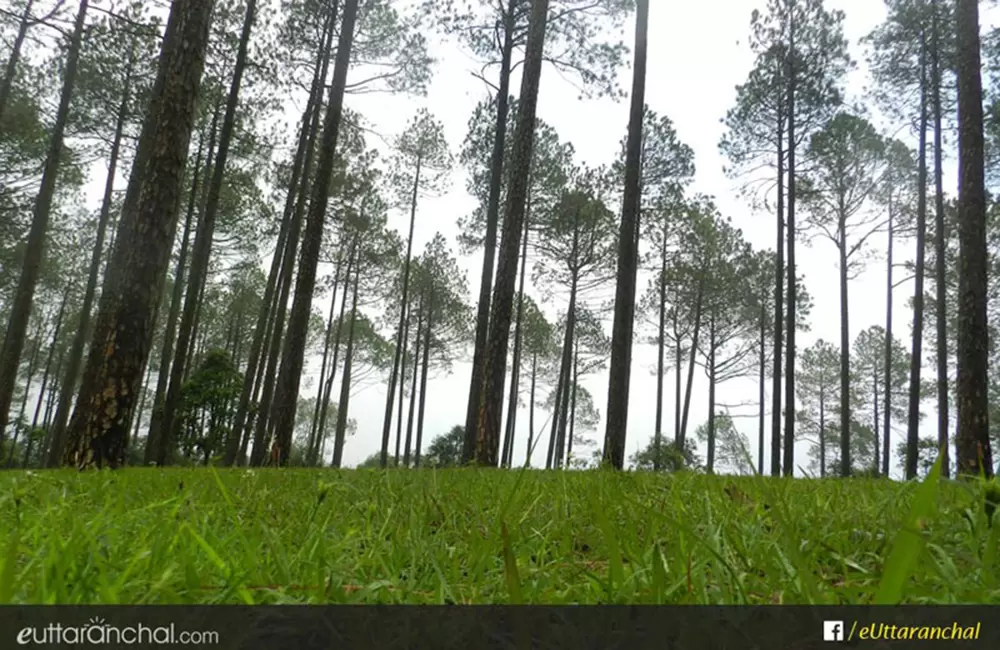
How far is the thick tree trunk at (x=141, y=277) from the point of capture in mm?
4539

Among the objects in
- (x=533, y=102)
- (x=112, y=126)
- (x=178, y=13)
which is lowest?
(x=178, y=13)

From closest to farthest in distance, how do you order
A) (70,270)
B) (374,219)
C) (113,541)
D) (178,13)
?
(113,541) < (178,13) < (374,219) < (70,270)

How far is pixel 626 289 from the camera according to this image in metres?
8.26

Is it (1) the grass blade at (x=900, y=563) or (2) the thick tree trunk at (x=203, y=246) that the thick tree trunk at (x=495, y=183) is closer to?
(2) the thick tree trunk at (x=203, y=246)

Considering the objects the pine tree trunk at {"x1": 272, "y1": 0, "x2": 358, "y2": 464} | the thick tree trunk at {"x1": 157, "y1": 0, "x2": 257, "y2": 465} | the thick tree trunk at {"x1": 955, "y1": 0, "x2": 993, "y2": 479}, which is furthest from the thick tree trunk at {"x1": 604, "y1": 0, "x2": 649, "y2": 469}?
the thick tree trunk at {"x1": 157, "y1": 0, "x2": 257, "y2": 465}

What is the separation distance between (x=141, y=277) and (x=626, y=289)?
6.26 meters

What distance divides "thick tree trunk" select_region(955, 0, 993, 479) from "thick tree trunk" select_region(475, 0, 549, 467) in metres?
5.91

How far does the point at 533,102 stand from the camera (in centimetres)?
828

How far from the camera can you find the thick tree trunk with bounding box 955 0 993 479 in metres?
6.79

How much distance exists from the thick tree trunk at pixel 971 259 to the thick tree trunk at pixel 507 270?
5906mm
